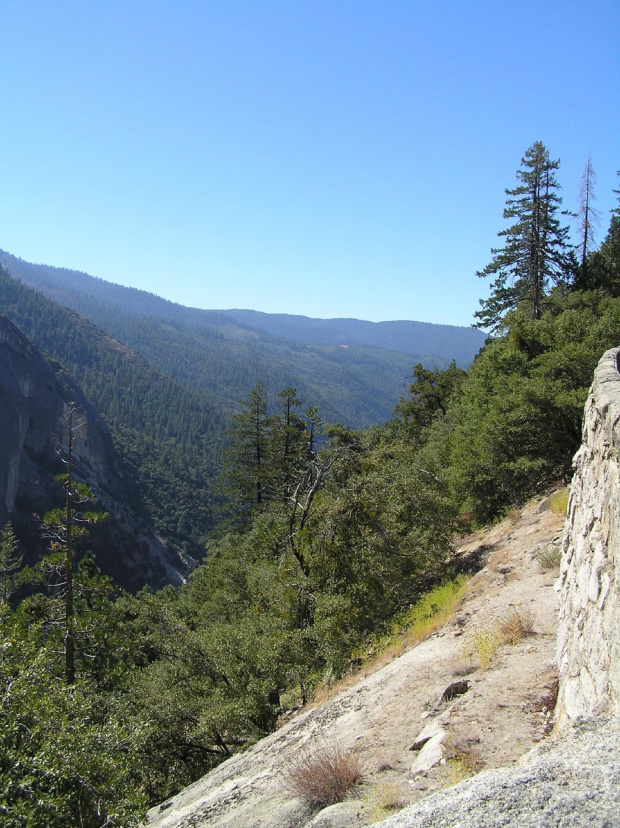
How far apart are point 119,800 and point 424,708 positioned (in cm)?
395

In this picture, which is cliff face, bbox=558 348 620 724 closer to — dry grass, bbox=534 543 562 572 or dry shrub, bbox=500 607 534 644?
dry shrub, bbox=500 607 534 644

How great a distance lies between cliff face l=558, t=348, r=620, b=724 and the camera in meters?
3.07

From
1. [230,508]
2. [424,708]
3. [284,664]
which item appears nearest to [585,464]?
[424,708]

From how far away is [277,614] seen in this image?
40.8ft

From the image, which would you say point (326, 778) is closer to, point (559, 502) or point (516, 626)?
point (516, 626)

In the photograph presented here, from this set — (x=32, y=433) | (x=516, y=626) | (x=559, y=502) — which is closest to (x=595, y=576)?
(x=516, y=626)

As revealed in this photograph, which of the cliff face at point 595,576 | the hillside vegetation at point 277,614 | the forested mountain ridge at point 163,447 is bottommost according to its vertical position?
the forested mountain ridge at point 163,447

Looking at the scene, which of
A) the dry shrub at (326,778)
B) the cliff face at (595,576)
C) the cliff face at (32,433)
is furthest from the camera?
the cliff face at (32,433)

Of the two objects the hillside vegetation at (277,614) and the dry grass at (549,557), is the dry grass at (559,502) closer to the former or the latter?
the hillside vegetation at (277,614)

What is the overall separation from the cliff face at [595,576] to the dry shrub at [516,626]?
1.75 meters

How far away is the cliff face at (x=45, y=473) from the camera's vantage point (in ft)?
Result: 255

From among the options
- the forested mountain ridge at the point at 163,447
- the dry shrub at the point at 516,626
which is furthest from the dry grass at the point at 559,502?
the forested mountain ridge at the point at 163,447

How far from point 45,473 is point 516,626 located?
300 feet

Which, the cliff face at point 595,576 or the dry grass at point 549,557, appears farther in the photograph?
the dry grass at point 549,557
